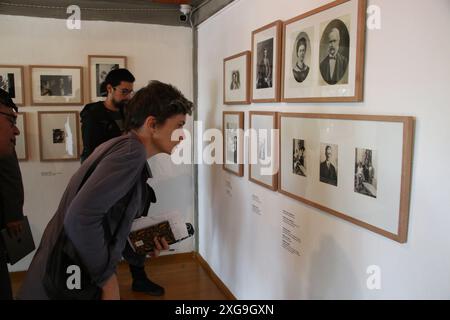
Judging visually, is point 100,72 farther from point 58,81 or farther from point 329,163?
point 329,163

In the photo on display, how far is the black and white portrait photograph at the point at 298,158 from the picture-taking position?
5.83 feet

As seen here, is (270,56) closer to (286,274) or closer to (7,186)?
(286,274)

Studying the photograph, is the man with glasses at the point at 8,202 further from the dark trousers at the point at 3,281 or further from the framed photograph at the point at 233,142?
the framed photograph at the point at 233,142

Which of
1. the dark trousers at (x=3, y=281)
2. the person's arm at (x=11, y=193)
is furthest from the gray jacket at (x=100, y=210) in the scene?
the person's arm at (x=11, y=193)

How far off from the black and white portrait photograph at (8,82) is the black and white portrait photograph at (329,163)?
8.62 ft

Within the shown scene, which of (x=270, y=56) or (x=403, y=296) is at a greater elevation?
(x=270, y=56)

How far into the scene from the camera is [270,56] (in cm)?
205

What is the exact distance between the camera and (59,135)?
10.5 feet

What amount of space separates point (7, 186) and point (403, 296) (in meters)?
1.65

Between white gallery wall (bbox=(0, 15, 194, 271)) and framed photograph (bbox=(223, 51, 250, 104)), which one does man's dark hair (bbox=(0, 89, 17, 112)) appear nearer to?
framed photograph (bbox=(223, 51, 250, 104))

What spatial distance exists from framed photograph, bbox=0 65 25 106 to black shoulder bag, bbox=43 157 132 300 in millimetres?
2394

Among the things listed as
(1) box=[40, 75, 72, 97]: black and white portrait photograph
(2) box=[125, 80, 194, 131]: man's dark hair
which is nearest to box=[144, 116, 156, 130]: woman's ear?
(2) box=[125, 80, 194, 131]: man's dark hair

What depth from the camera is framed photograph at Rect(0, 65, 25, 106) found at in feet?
9.93
